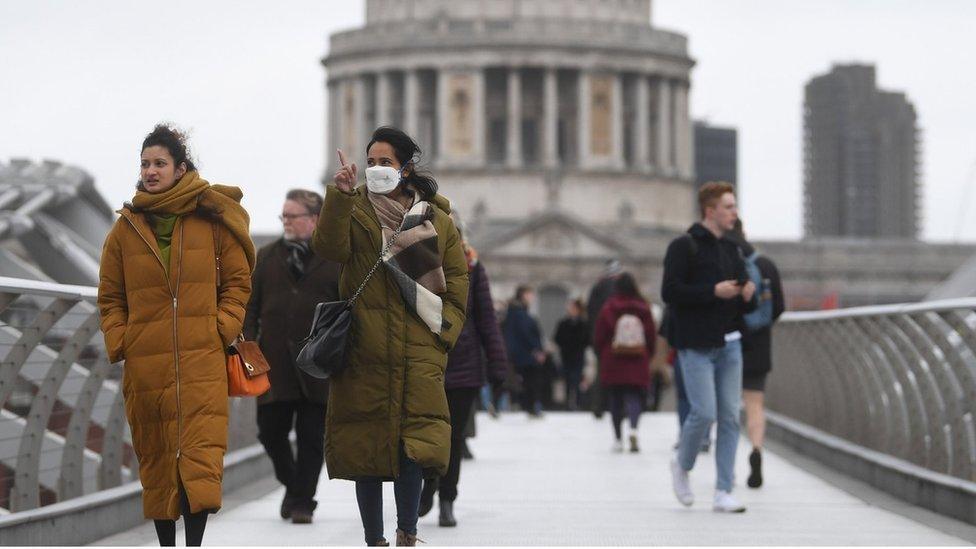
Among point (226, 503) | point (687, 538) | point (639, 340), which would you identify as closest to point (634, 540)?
point (687, 538)

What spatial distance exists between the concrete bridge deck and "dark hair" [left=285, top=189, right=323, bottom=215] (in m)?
1.77

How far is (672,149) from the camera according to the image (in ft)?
339

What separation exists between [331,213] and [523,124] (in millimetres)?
92228

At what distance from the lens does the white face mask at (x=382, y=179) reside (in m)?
9.23

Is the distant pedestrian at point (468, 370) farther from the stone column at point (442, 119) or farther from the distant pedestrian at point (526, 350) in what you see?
the stone column at point (442, 119)

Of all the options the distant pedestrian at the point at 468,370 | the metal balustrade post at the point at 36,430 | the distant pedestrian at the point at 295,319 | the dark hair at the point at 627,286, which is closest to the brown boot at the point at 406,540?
the metal balustrade post at the point at 36,430

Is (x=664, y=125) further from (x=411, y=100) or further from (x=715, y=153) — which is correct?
(x=715, y=153)

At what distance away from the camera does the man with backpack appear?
1340 cm

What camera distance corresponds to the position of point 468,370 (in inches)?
495

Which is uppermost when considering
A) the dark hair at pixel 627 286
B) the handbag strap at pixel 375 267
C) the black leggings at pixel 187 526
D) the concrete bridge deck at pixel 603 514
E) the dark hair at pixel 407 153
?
the dark hair at pixel 407 153

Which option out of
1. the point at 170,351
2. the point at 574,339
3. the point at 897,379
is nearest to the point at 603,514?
the point at 897,379

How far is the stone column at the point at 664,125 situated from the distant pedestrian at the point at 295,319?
290 feet

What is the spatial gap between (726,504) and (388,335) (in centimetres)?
498

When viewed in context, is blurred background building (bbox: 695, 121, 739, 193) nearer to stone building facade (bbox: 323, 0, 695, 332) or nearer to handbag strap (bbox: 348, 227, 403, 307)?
stone building facade (bbox: 323, 0, 695, 332)
